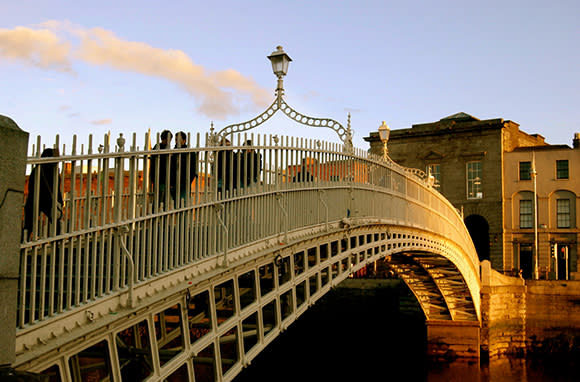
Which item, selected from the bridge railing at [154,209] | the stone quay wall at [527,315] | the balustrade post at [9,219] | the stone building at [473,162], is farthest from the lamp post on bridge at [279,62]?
the stone building at [473,162]

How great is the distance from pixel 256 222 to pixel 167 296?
2.49 metres

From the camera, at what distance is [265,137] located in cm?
870

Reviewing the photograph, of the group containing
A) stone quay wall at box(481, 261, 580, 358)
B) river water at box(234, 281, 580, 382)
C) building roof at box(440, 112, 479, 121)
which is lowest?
river water at box(234, 281, 580, 382)

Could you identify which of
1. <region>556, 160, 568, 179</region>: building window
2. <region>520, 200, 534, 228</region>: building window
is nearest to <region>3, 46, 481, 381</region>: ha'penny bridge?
<region>520, 200, 534, 228</region>: building window

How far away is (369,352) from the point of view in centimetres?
2892

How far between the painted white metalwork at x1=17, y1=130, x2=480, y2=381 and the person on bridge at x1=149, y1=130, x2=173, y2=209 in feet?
0.05

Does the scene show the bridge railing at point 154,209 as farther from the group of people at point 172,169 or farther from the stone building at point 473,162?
the stone building at point 473,162

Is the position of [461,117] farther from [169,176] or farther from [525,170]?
[169,176]

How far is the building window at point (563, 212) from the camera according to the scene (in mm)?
39294

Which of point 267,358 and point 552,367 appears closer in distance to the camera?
point 552,367

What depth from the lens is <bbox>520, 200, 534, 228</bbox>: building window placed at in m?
40.1

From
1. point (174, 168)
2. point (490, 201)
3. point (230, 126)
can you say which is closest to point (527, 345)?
point (490, 201)

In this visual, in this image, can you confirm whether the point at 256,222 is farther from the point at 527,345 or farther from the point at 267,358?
the point at 527,345

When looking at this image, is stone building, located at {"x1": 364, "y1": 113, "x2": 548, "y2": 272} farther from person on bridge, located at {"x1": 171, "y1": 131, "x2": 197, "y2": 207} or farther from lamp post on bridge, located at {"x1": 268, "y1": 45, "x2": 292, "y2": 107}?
person on bridge, located at {"x1": 171, "y1": 131, "x2": 197, "y2": 207}
